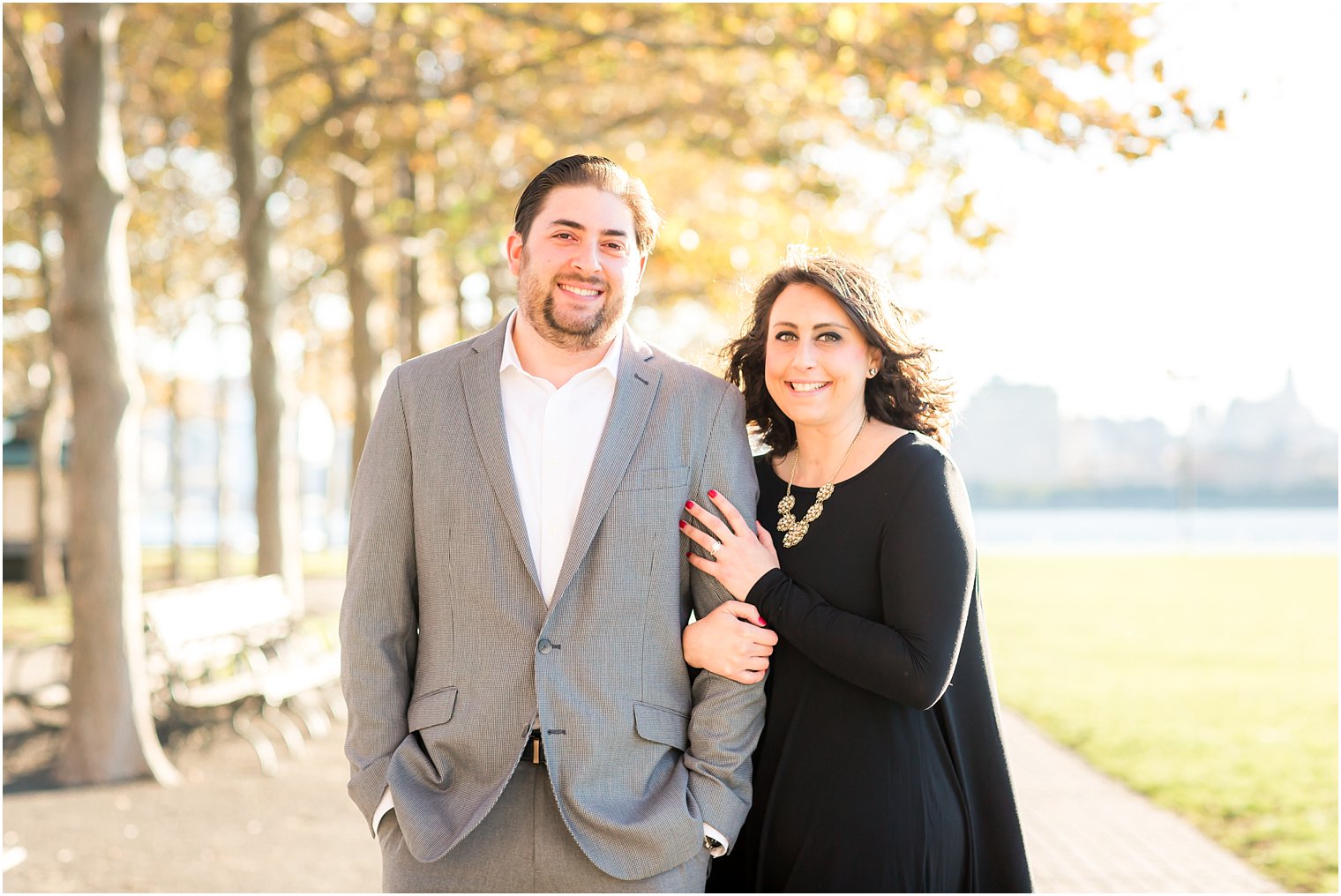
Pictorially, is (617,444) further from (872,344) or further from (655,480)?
(872,344)

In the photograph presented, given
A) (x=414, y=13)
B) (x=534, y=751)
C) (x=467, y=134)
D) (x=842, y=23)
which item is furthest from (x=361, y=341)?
(x=534, y=751)

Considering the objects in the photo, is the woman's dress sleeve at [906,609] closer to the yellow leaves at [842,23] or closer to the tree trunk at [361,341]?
the yellow leaves at [842,23]

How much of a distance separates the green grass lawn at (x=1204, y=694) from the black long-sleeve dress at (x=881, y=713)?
407 cm

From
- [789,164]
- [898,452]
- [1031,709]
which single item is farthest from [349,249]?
[898,452]

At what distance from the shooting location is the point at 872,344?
11.2ft

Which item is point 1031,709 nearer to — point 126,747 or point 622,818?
point 126,747

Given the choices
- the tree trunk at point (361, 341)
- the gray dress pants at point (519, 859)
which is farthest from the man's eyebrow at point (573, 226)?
the tree trunk at point (361, 341)

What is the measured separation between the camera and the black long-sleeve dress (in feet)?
10.00

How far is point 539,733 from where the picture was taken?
9.89 feet

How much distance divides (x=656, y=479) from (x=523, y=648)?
53 cm

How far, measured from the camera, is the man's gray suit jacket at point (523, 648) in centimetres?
297

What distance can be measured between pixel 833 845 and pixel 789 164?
30.8 feet

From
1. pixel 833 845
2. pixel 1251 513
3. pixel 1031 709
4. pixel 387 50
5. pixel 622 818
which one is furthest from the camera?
→ pixel 1251 513

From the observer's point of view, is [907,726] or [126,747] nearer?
[907,726]
